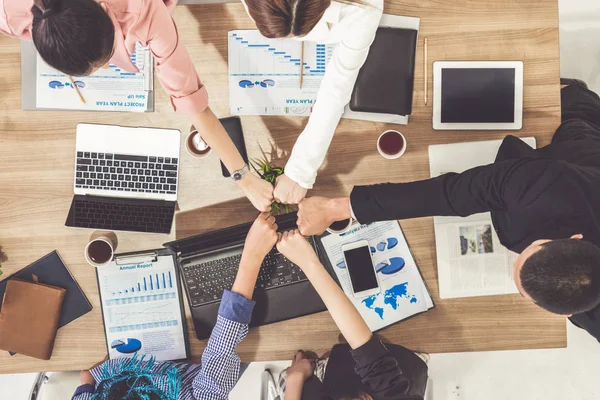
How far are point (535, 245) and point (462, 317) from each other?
0.37m

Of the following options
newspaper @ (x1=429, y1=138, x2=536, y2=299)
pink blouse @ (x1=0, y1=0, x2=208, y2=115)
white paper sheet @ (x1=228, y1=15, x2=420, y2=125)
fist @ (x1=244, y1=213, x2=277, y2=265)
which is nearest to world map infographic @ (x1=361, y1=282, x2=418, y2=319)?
newspaper @ (x1=429, y1=138, x2=536, y2=299)

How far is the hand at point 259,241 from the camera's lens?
1322mm

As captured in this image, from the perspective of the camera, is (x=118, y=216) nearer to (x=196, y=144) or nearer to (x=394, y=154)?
(x=196, y=144)

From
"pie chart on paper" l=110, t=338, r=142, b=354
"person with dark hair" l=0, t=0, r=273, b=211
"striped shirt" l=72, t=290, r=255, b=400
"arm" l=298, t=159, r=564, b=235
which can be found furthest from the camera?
"pie chart on paper" l=110, t=338, r=142, b=354

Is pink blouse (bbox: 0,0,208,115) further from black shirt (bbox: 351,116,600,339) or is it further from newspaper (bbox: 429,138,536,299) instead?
newspaper (bbox: 429,138,536,299)

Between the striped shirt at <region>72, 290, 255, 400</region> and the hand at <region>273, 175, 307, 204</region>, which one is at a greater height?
the hand at <region>273, 175, 307, 204</region>

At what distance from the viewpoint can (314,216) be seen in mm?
1328

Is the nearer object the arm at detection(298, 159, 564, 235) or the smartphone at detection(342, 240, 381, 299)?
the arm at detection(298, 159, 564, 235)

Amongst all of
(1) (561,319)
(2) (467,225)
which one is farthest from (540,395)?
(2) (467,225)

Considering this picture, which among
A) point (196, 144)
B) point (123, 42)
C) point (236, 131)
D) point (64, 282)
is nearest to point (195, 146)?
point (196, 144)

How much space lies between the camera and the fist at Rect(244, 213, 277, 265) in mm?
1322

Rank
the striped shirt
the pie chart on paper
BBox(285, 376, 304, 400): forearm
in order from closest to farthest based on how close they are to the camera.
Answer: the striped shirt
the pie chart on paper
BBox(285, 376, 304, 400): forearm

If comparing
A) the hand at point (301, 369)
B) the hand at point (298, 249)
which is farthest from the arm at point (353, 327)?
the hand at point (301, 369)

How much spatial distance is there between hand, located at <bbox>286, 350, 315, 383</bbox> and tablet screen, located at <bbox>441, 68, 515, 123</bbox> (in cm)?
88
